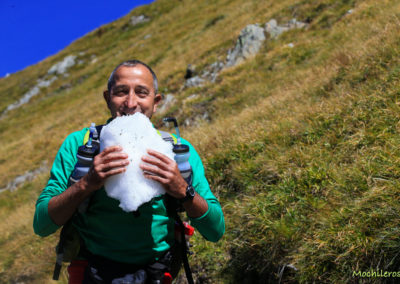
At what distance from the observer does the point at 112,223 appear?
6.21 ft

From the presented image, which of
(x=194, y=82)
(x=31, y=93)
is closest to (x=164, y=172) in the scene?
(x=194, y=82)

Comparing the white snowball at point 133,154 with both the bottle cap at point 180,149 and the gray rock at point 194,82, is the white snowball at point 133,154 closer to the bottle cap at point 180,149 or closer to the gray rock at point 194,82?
the bottle cap at point 180,149

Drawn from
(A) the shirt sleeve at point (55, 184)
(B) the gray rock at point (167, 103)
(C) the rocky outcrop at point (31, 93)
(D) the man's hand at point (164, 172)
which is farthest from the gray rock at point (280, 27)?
(C) the rocky outcrop at point (31, 93)

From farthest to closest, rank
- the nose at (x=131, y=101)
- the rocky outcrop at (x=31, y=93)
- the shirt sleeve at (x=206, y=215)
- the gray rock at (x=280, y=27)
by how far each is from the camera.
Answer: the rocky outcrop at (x=31, y=93) → the gray rock at (x=280, y=27) → the nose at (x=131, y=101) → the shirt sleeve at (x=206, y=215)

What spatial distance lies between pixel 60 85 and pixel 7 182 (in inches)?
831

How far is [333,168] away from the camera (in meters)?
3.44

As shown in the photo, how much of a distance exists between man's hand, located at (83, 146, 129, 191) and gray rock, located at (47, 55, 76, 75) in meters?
38.1

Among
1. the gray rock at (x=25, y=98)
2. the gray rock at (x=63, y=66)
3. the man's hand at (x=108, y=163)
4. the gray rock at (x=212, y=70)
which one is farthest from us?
the gray rock at (x=63, y=66)

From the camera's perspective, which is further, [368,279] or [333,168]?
[333,168]

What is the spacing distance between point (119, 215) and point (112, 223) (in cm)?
6

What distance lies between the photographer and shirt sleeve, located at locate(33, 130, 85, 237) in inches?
73.4

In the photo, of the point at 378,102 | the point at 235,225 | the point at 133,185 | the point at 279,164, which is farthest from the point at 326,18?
the point at 133,185

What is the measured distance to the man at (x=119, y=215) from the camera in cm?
164

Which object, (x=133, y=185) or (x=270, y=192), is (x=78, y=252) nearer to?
(x=133, y=185)
